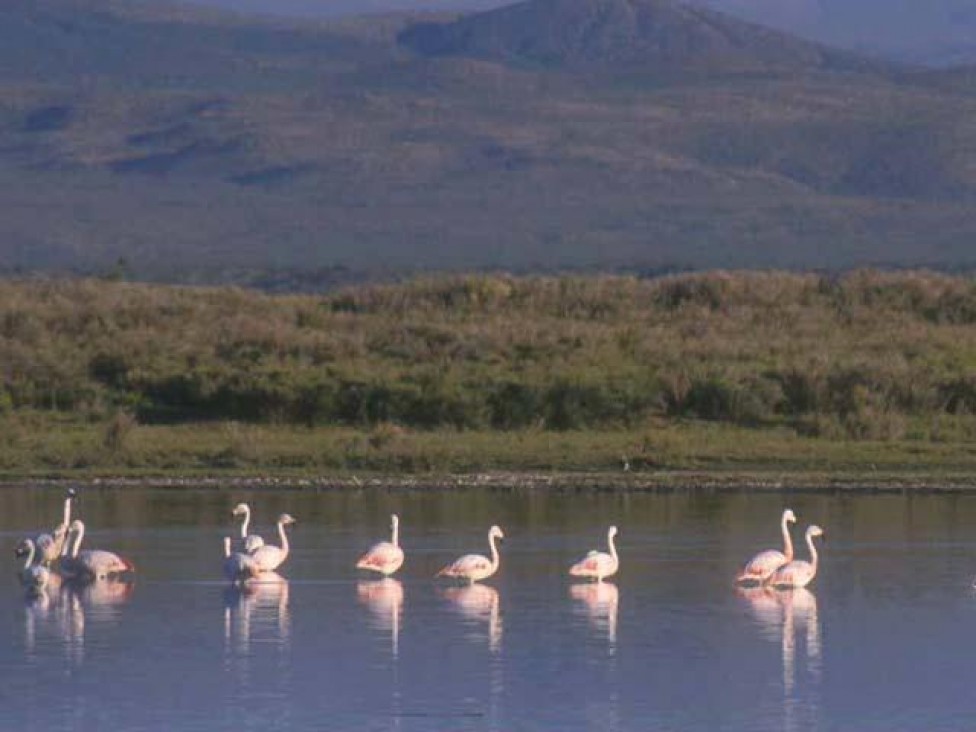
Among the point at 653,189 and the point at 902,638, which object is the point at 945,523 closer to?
the point at 902,638

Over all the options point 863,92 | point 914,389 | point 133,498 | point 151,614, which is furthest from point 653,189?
point 151,614

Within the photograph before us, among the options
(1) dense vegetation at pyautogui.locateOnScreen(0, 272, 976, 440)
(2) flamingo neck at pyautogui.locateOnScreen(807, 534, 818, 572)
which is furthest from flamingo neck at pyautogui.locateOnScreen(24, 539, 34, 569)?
(1) dense vegetation at pyautogui.locateOnScreen(0, 272, 976, 440)

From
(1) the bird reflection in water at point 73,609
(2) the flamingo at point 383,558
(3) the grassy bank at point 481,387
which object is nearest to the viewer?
(1) the bird reflection in water at point 73,609

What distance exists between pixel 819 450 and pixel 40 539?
36.4ft

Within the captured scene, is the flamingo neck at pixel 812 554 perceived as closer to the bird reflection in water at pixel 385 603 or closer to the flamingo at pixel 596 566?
the flamingo at pixel 596 566

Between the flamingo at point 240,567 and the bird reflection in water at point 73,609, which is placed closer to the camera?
the bird reflection in water at point 73,609

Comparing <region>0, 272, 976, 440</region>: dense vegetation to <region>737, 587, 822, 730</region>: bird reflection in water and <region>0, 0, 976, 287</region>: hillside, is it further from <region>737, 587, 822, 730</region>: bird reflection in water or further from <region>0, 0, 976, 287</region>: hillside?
<region>0, 0, 976, 287</region>: hillside

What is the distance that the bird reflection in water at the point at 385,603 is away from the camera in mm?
16844

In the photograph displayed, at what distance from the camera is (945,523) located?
75.4 ft

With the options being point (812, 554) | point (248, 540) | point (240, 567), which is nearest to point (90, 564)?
point (240, 567)

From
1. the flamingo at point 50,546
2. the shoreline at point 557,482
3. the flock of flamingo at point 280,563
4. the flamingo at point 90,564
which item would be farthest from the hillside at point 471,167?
the flamingo at point 90,564

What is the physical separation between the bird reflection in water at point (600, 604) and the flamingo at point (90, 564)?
3224mm

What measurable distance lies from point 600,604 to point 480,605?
0.80 metres

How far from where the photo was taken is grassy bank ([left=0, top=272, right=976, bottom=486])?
1104 inches
